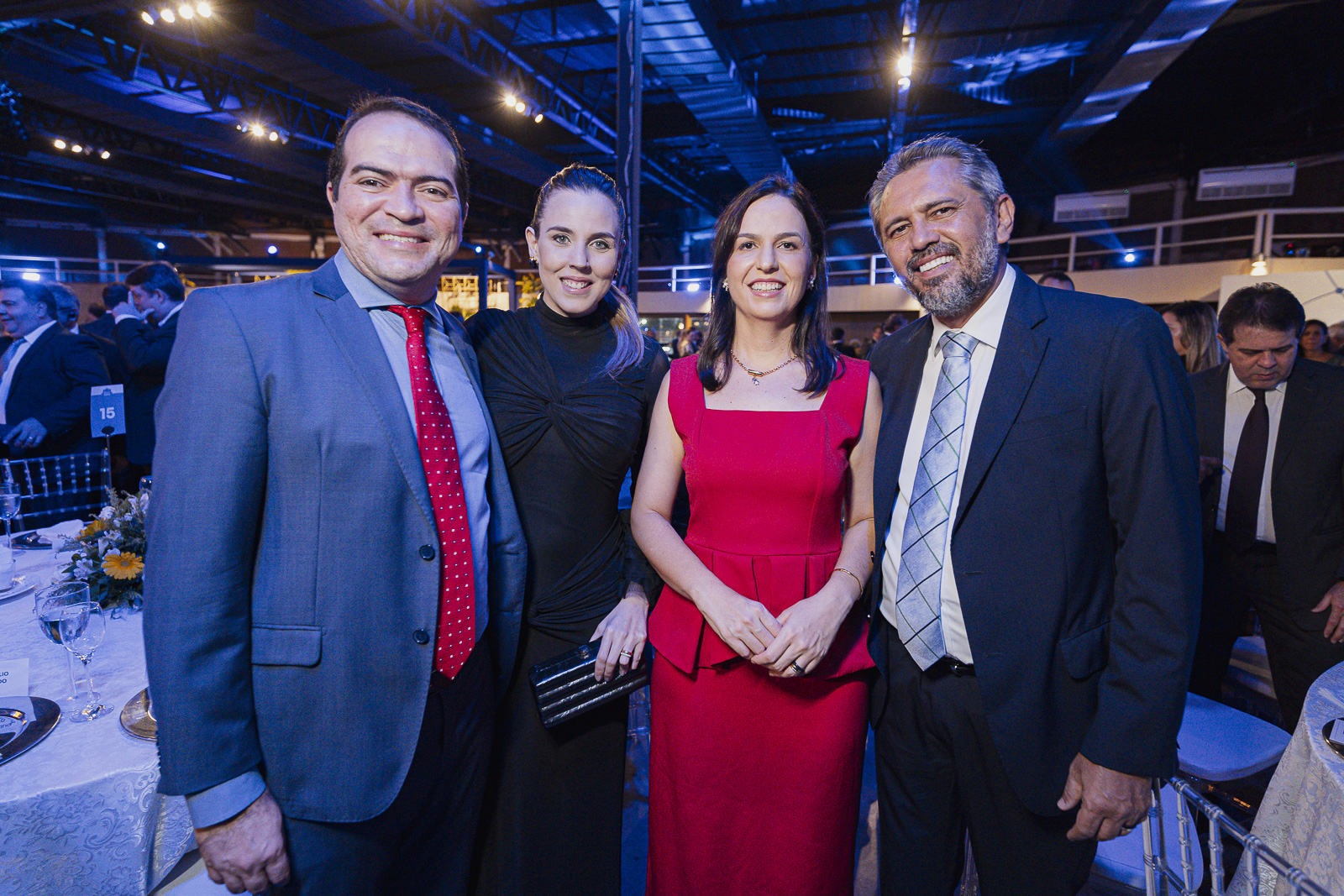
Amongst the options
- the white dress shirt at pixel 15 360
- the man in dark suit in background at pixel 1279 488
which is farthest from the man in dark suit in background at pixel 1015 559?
the white dress shirt at pixel 15 360

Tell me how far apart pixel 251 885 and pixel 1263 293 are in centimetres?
338

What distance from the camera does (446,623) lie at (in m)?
1.24

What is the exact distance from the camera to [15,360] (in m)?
4.04

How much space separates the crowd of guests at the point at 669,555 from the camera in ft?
3.54

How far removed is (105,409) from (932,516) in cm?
457

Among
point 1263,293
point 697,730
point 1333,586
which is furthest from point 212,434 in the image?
point 1333,586

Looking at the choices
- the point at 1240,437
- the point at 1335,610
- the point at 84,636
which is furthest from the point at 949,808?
the point at 1240,437

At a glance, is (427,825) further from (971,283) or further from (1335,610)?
(1335,610)

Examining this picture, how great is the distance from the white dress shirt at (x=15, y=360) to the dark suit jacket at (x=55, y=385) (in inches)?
0.6

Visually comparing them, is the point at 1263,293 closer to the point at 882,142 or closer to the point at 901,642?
the point at 901,642

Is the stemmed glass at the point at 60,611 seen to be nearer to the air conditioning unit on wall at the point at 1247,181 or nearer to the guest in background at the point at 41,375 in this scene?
the guest in background at the point at 41,375

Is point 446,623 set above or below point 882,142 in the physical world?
below

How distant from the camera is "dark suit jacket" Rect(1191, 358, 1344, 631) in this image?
2412 mm

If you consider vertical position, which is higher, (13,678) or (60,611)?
(60,611)
